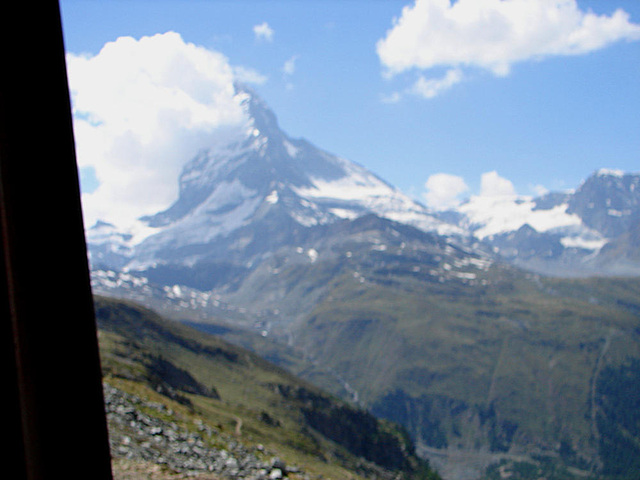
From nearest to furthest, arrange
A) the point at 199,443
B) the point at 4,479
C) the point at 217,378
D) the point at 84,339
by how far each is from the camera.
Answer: the point at 4,479 → the point at 84,339 → the point at 199,443 → the point at 217,378

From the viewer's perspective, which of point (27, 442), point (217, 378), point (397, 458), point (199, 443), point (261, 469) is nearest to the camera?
point (27, 442)

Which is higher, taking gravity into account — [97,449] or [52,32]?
[52,32]

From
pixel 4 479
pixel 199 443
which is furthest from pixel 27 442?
pixel 199 443

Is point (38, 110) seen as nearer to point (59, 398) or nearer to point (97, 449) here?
point (59, 398)

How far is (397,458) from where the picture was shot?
557 feet

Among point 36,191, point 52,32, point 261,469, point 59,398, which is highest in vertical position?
point 52,32

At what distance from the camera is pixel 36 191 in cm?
280

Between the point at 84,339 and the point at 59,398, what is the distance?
11.5 inches

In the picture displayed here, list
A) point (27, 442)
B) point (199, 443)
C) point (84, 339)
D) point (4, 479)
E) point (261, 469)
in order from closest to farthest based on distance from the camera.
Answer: point (4, 479) → point (27, 442) → point (84, 339) → point (261, 469) → point (199, 443)

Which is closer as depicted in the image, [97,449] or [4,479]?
[4,479]

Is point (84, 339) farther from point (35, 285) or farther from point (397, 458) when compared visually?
point (397, 458)

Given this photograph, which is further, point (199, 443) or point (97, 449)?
point (199, 443)

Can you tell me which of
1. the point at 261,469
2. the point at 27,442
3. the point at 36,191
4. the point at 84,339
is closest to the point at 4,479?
the point at 27,442

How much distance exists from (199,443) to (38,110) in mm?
33782
